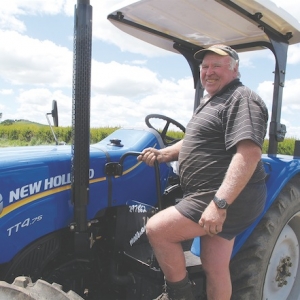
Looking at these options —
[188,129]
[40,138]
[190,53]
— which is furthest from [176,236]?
[40,138]

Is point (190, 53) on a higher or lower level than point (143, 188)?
higher

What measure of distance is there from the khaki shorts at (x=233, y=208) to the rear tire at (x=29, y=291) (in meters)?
0.72

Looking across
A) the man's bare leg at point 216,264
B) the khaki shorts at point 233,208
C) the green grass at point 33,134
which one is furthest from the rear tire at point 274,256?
the green grass at point 33,134

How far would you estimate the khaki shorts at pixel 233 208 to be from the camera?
2.10 m

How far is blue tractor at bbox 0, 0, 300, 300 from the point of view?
2135 millimetres

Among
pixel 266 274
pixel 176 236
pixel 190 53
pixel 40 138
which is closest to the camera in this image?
pixel 176 236

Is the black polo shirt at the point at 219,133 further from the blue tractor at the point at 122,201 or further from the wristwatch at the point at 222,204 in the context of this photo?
the blue tractor at the point at 122,201

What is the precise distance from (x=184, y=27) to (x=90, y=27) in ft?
4.02

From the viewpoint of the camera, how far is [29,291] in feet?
5.69

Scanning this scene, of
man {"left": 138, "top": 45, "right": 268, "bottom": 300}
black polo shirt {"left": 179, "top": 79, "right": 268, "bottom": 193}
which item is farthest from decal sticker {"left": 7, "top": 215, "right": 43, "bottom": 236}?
black polo shirt {"left": 179, "top": 79, "right": 268, "bottom": 193}

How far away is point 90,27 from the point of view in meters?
2.17

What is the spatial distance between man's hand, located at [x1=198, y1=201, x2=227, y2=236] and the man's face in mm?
686

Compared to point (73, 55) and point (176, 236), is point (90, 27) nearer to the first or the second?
point (73, 55)

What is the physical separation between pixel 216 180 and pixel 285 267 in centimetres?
120
